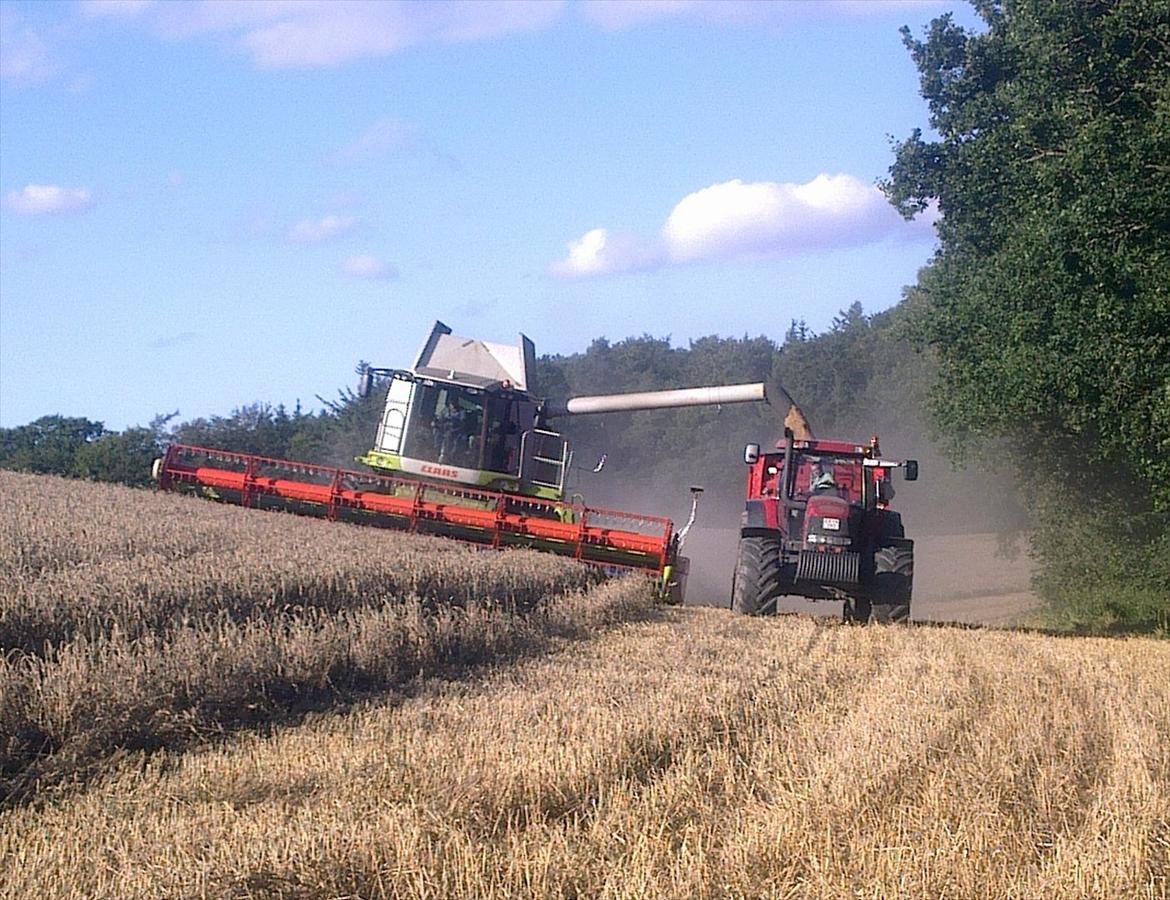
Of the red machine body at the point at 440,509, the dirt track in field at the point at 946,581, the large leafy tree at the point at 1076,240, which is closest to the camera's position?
the large leafy tree at the point at 1076,240

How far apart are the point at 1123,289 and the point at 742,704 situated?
831 centimetres

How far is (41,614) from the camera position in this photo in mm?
7164

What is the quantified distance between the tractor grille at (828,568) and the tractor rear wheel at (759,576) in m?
0.29

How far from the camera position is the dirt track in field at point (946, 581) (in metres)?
21.8

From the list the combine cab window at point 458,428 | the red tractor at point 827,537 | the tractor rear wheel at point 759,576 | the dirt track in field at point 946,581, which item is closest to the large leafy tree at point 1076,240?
the red tractor at point 827,537

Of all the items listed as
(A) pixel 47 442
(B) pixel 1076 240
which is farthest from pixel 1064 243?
(A) pixel 47 442

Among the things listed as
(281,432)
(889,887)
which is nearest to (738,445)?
(281,432)

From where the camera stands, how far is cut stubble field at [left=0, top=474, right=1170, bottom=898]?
4.44 meters

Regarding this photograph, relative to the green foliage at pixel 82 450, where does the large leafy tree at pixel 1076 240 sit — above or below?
above

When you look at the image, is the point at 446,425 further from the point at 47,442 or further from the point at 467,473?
the point at 47,442

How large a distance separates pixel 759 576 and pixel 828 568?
0.70 m

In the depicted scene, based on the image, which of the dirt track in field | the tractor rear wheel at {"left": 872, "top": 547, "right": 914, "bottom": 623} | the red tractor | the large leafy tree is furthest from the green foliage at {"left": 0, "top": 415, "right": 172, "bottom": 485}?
the large leafy tree

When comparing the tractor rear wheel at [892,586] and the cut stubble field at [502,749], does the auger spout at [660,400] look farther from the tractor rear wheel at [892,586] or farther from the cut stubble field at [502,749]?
the cut stubble field at [502,749]

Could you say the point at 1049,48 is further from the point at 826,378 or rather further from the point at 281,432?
the point at 826,378
